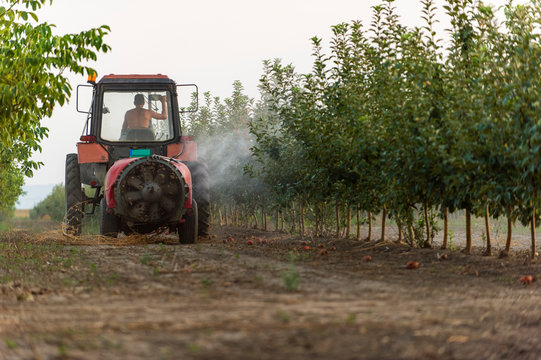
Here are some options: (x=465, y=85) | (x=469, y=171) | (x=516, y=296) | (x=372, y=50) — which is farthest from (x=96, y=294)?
(x=372, y=50)

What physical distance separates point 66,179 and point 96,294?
8478mm

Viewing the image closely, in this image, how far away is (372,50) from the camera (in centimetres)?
1191

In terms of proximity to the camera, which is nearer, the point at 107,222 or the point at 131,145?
the point at 107,222

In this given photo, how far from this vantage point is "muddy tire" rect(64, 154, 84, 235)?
563 inches

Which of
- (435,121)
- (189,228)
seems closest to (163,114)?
(189,228)

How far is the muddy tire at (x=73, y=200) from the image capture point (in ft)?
46.9

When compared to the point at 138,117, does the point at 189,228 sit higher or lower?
lower

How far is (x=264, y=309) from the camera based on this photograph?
535cm

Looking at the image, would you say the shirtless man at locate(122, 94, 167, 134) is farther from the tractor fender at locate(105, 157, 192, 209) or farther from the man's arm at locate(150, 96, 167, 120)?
the tractor fender at locate(105, 157, 192, 209)

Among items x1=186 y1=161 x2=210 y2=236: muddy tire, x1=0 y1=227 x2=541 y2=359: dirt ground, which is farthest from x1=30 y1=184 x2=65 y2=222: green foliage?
x1=0 y1=227 x2=541 y2=359: dirt ground

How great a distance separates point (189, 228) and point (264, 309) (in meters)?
7.73

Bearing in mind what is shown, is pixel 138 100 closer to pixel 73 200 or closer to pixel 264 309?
pixel 73 200

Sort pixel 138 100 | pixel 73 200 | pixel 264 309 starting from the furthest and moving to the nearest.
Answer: pixel 73 200 < pixel 138 100 < pixel 264 309

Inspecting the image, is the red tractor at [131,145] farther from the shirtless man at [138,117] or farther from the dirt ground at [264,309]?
the dirt ground at [264,309]
